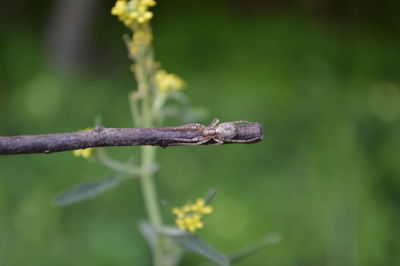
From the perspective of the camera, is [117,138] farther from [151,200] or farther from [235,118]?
[235,118]

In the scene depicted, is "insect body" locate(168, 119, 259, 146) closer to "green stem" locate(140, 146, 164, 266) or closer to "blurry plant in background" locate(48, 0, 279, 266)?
"blurry plant in background" locate(48, 0, 279, 266)

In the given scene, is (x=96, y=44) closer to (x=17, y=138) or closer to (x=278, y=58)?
(x=278, y=58)

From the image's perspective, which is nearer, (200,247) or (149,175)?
(200,247)

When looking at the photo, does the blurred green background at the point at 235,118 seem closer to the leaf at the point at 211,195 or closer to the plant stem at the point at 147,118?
the plant stem at the point at 147,118

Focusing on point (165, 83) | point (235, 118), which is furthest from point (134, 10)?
point (235, 118)

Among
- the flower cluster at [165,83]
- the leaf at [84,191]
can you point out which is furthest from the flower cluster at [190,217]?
the flower cluster at [165,83]

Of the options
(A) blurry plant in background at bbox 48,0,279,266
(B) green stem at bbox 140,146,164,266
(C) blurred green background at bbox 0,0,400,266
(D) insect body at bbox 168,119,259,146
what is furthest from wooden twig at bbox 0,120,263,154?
(C) blurred green background at bbox 0,0,400,266
